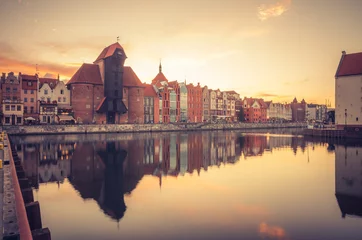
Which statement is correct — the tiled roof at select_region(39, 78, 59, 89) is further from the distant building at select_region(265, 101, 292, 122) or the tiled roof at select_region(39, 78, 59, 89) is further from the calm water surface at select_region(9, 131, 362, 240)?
the distant building at select_region(265, 101, 292, 122)

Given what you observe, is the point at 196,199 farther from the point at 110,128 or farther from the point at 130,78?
the point at 130,78

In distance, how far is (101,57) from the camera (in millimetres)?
88125

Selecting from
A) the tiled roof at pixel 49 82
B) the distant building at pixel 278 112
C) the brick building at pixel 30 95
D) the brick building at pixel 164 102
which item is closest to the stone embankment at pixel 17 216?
the brick building at pixel 30 95

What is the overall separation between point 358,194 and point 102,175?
18363mm

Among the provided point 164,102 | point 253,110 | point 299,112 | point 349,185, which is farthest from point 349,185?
point 299,112

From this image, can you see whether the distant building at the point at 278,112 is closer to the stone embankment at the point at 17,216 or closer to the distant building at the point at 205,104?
the distant building at the point at 205,104

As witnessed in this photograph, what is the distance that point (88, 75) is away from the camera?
84.9m

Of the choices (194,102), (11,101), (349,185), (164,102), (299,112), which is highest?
(194,102)

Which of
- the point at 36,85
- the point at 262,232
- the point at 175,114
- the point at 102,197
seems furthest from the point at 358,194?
the point at 175,114

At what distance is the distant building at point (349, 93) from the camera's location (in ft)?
204

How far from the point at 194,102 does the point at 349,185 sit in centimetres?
9881

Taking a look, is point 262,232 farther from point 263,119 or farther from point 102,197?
point 263,119

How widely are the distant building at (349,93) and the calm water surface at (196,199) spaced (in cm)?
3606

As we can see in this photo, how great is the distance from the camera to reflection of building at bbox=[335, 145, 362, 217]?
15.7 metres
